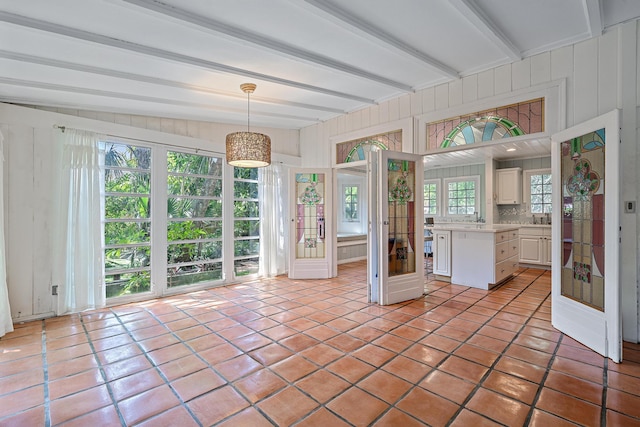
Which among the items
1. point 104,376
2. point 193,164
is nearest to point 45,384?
point 104,376

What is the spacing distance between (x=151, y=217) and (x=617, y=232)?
5193mm

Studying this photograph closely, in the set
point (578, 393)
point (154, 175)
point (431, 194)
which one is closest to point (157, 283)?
point (154, 175)

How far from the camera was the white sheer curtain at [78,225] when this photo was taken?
3.62 metres

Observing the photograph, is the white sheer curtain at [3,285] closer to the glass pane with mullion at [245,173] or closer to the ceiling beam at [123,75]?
the ceiling beam at [123,75]

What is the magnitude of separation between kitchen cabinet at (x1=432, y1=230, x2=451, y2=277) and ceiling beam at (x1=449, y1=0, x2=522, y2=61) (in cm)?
271

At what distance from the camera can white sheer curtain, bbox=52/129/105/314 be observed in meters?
3.62

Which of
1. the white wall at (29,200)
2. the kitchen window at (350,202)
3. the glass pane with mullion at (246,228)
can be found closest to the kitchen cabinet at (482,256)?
the glass pane with mullion at (246,228)

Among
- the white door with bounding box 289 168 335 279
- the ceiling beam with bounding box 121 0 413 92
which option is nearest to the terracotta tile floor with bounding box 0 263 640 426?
the white door with bounding box 289 168 335 279

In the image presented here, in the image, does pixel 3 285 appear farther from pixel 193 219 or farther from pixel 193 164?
pixel 193 164

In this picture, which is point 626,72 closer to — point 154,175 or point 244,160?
point 244,160

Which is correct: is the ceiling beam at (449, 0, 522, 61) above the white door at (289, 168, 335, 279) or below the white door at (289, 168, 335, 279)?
above

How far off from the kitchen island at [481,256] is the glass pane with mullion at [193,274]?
147 inches

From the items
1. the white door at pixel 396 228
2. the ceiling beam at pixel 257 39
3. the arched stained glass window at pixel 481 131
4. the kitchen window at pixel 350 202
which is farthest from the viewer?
the kitchen window at pixel 350 202

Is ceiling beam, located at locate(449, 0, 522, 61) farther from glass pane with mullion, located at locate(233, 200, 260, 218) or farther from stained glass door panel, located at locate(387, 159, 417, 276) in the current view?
glass pane with mullion, located at locate(233, 200, 260, 218)
